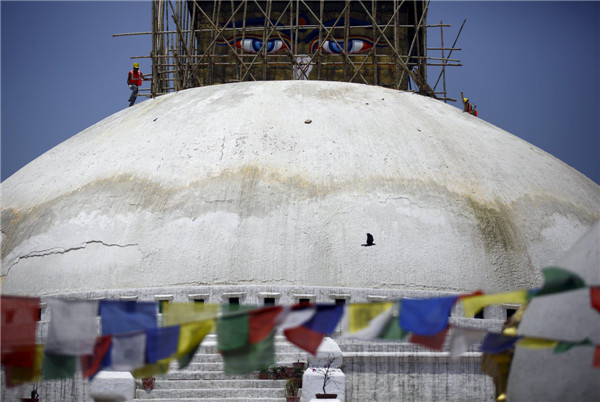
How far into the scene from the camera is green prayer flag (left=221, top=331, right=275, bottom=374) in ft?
21.8

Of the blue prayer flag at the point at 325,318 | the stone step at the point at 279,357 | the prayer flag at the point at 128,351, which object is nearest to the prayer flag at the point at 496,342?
the blue prayer flag at the point at 325,318

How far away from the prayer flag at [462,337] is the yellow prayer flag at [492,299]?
17cm

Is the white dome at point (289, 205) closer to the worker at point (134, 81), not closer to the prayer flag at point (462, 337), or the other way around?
the worker at point (134, 81)

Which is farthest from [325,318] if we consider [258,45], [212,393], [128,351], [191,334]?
[258,45]

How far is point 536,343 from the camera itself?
646 centimetres

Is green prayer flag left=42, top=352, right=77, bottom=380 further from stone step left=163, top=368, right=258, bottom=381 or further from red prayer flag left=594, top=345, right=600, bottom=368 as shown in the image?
red prayer flag left=594, top=345, right=600, bottom=368

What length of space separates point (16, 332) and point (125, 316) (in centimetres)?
91

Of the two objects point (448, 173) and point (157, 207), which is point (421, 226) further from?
point (157, 207)

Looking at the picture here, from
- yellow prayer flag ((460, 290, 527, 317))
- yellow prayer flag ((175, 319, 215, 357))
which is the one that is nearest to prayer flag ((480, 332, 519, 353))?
yellow prayer flag ((460, 290, 527, 317))

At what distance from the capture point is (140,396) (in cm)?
1030

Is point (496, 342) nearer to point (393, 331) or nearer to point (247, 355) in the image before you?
point (393, 331)

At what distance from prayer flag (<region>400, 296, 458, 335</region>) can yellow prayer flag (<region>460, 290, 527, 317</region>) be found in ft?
0.59

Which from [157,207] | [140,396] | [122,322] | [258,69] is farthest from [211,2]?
[122,322]

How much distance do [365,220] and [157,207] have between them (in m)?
3.32
